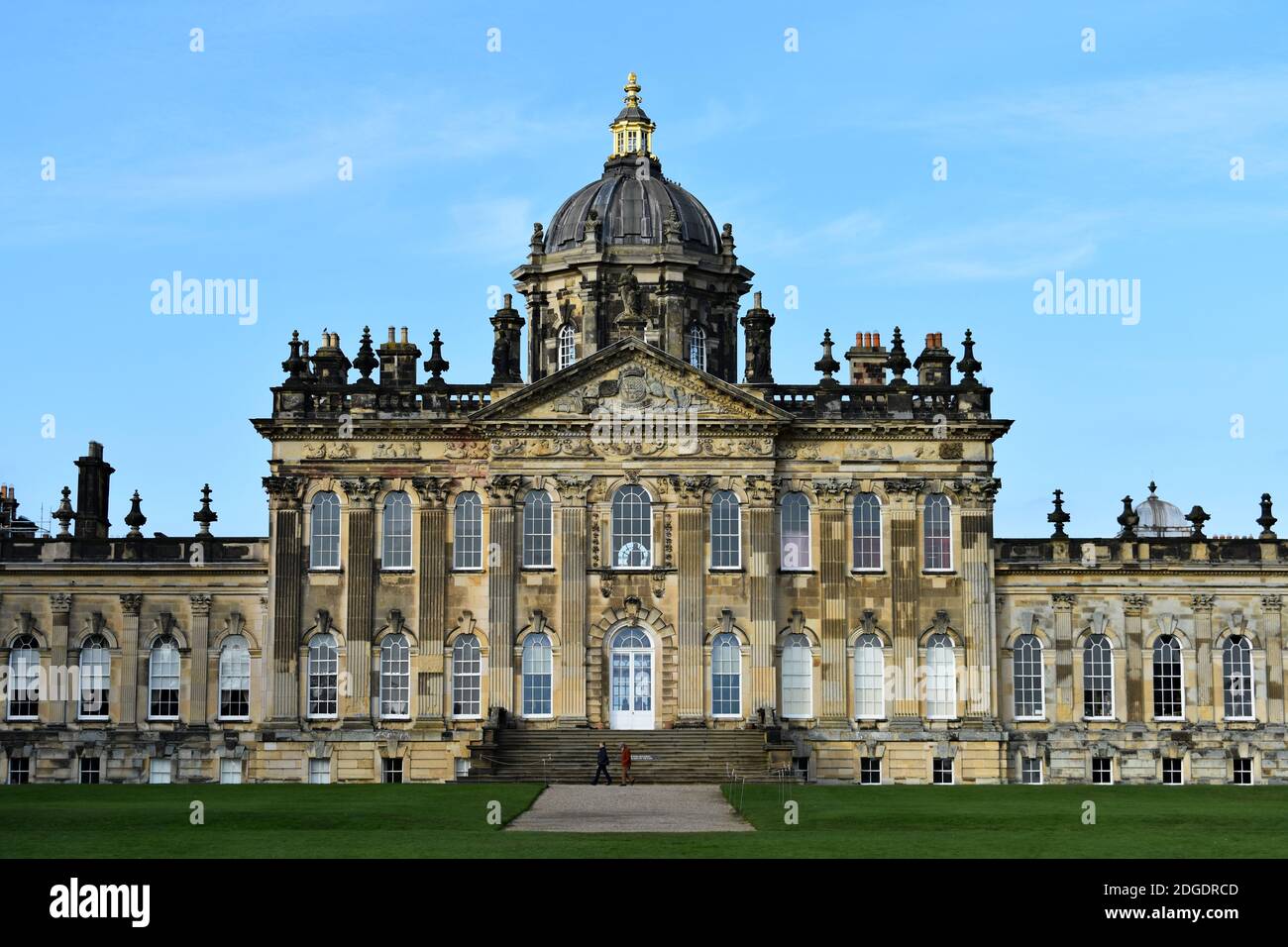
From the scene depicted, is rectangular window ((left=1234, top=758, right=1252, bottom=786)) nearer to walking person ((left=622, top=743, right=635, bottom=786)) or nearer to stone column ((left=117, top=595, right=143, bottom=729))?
walking person ((left=622, top=743, right=635, bottom=786))

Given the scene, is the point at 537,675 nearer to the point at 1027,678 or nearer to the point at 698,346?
the point at 698,346

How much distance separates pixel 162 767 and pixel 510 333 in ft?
50.7

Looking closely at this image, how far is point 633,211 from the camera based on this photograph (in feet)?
208

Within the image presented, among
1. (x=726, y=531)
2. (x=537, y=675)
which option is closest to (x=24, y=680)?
(x=537, y=675)

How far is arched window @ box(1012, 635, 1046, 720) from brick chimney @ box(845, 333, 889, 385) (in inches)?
339

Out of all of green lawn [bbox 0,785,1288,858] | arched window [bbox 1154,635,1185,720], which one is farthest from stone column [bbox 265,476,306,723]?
arched window [bbox 1154,635,1185,720]

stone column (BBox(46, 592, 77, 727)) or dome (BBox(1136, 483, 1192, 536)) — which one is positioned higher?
dome (BBox(1136, 483, 1192, 536))

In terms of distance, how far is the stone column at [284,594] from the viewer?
56781mm

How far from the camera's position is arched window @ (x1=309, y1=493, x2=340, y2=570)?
188 ft

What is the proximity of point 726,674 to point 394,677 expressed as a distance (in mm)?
8988

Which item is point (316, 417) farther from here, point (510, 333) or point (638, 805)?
point (638, 805)

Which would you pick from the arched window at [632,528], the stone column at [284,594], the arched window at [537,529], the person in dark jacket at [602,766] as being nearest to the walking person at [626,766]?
the person in dark jacket at [602,766]
